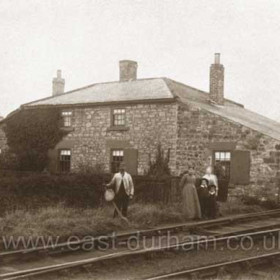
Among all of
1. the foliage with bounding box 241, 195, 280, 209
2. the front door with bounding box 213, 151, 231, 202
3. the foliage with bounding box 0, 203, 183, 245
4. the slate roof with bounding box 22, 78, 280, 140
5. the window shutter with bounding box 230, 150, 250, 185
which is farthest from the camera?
the slate roof with bounding box 22, 78, 280, 140

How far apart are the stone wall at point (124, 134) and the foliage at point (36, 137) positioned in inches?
28.9

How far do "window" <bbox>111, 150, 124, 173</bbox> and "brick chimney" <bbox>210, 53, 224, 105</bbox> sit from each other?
20.0ft

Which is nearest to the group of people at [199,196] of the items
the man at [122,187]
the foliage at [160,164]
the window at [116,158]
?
the man at [122,187]

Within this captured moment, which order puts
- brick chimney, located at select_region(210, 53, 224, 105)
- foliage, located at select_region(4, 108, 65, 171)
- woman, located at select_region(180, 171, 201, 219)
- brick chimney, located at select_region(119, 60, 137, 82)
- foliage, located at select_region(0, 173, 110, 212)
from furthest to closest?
brick chimney, located at select_region(119, 60, 137, 82) < foliage, located at select_region(4, 108, 65, 171) < brick chimney, located at select_region(210, 53, 224, 105) < foliage, located at select_region(0, 173, 110, 212) < woman, located at select_region(180, 171, 201, 219)

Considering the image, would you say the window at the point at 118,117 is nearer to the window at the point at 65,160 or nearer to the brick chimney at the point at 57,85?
the window at the point at 65,160

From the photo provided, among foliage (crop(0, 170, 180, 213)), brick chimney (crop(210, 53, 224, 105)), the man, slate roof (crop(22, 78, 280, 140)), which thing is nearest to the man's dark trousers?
the man

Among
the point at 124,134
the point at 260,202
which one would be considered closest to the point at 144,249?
the point at 260,202

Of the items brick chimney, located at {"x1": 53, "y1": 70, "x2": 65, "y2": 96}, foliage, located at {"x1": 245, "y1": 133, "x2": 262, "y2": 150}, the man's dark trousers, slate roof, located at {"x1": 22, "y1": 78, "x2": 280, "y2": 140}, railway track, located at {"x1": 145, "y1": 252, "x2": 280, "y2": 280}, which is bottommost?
railway track, located at {"x1": 145, "y1": 252, "x2": 280, "y2": 280}

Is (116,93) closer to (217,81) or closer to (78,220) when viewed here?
(217,81)

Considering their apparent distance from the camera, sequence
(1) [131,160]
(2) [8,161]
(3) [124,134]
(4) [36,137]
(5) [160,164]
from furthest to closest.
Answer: (4) [36,137]
(2) [8,161]
(3) [124,134]
(1) [131,160]
(5) [160,164]

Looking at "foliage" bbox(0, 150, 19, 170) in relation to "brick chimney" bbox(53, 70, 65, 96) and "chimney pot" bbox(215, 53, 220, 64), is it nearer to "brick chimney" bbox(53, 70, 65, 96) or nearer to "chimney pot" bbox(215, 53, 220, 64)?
"brick chimney" bbox(53, 70, 65, 96)

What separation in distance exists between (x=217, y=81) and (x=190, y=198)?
42.4 ft

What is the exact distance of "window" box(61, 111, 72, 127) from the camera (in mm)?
27531

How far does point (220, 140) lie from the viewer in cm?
2283
